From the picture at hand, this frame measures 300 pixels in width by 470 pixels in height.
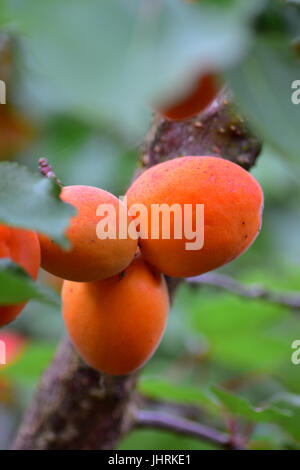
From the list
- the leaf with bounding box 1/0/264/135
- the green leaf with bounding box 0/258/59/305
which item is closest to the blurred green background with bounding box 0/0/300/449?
the leaf with bounding box 1/0/264/135

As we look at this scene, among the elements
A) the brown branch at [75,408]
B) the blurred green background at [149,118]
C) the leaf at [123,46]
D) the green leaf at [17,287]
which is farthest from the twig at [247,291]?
the leaf at [123,46]

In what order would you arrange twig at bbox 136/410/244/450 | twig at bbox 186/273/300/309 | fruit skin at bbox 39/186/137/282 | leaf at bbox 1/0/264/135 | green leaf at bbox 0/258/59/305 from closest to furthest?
leaf at bbox 1/0/264/135, green leaf at bbox 0/258/59/305, fruit skin at bbox 39/186/137/282, twig at bbox 136/410/244/450, twig at bbox 186/273/300/309

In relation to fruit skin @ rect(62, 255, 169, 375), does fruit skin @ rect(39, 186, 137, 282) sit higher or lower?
higher

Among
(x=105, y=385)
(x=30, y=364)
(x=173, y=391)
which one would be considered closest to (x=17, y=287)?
(x=105, y=385)

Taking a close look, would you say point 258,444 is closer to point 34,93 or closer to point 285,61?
point 285,61

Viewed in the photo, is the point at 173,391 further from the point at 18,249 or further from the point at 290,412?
the point at 18,249

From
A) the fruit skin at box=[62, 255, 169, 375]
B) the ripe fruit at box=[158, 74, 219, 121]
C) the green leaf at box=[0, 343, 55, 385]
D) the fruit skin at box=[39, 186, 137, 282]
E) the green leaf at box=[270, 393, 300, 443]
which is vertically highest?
the ripe fruit at box=[158, 74, 219, 121]

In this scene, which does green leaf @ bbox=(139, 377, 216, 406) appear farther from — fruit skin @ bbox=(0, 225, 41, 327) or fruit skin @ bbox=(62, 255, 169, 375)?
fruit skin @ bbox=(0, 225, 41, 327)
